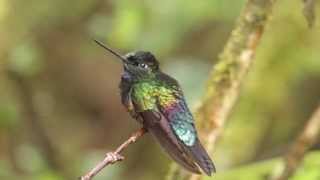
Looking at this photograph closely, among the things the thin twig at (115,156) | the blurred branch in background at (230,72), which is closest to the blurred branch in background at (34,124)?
the blurred branch in background at (230,72)

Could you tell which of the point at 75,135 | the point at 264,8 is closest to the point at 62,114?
the point at 75,135

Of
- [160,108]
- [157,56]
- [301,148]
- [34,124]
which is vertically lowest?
[160,108]

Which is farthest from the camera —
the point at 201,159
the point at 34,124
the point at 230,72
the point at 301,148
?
the point at 34,124

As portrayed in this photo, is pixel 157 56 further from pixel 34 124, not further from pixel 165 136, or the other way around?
pixel 165 136

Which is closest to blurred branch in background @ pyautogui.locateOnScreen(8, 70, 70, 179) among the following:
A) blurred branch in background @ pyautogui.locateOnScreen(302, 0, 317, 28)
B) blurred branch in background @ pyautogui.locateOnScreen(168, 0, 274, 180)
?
blurred branch in background @ pyautogui.locateOnScreen(168, 0, 274, 180)

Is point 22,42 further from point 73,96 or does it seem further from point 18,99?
point 73,96

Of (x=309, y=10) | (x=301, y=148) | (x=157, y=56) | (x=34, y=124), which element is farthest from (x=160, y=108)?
(x=157, y=56)
